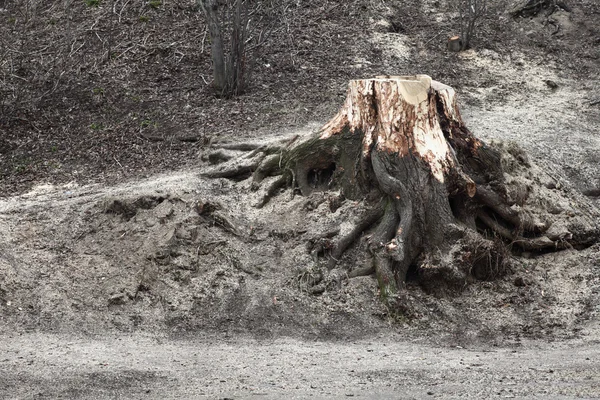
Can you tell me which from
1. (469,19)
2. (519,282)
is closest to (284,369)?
(519,282)

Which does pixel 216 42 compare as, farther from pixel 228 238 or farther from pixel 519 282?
pixel 519 282

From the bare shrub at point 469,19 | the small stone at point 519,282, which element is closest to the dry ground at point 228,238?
the small stone at point 519,282

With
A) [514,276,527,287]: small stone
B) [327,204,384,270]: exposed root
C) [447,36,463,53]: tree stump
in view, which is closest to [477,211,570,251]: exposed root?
[514,276,527,287]: small stone

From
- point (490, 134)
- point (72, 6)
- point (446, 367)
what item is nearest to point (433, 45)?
point (490, 134)

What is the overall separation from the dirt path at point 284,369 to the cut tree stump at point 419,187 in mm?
1135

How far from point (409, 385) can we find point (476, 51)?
920 cm

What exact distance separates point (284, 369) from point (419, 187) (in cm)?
249

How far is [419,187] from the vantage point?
312 inches

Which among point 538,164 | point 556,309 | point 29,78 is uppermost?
point 29,78

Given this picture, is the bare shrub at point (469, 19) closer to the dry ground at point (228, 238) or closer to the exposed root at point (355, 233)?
the dry ground at point (228, 238)

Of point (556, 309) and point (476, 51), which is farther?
point (476, 51)

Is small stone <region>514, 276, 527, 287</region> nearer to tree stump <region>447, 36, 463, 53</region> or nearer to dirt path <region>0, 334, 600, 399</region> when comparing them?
dirt path <region>0, 334, 600, 399</region>

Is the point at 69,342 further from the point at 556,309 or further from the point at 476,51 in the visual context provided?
the point at 476,51

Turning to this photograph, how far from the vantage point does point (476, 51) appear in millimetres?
13945
